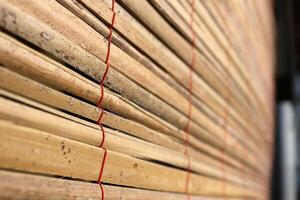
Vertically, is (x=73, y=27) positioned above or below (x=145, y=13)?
below

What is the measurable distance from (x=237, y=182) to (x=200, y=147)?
0.53 m

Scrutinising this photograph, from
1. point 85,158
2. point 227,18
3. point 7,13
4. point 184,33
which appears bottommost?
point 85,158

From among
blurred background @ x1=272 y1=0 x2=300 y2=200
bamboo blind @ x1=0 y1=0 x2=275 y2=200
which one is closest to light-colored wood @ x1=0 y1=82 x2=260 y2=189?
bamboo blind @ x1=0 y1=0 x2=275 y2=200

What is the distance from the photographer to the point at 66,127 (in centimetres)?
67

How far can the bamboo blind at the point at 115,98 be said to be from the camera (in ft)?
1.95

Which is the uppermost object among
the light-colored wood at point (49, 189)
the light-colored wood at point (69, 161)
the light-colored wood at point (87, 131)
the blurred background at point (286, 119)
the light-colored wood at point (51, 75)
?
the blurred background at point (286, 119)

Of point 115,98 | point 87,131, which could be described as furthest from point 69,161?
point 115,98

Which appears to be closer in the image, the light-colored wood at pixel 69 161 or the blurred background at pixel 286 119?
the light-colored wood at pixel 69 161

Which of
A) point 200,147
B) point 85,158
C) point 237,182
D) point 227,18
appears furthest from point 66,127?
point 237,182

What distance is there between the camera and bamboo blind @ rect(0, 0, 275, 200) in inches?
23.4

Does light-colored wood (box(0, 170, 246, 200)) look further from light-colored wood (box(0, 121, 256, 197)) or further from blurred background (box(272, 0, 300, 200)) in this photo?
blurred background (box(272, 0, 300, 200))

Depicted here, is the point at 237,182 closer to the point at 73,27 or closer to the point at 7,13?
the point at 73,27

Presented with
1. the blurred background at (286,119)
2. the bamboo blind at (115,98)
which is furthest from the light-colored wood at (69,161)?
the blurred background at (286,119)

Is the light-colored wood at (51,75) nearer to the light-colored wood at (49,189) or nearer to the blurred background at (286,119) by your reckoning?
the light-colored wood at (49,189)
